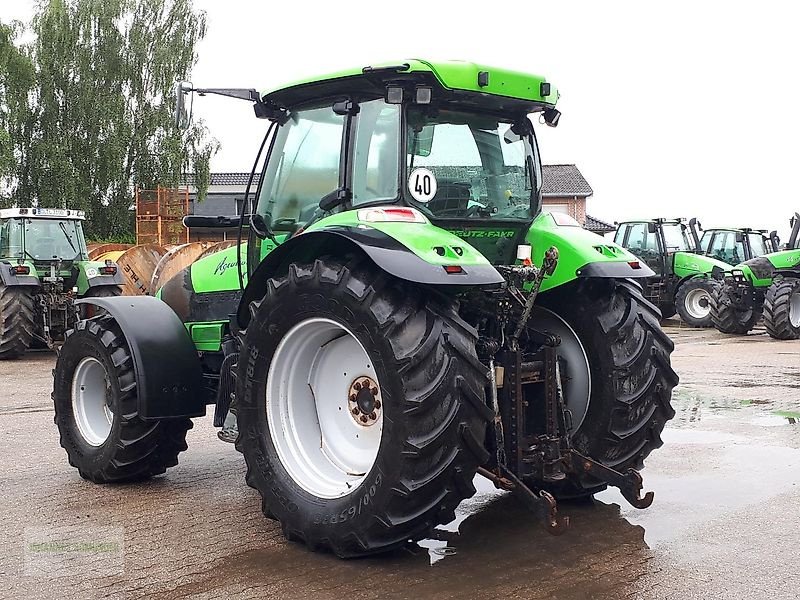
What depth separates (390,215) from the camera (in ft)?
14.4

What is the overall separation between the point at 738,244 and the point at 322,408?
68.5 feet

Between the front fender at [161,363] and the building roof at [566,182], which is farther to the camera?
the building roof at [566,182]

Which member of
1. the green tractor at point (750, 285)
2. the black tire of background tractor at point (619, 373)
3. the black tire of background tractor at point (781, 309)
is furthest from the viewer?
the green tractor at point (750, 285)

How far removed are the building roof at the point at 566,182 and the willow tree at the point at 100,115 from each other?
63.2 feet

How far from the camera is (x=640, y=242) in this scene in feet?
71.9

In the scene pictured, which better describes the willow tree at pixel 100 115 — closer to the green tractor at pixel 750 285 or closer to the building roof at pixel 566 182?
the building roof at pixel 566 182

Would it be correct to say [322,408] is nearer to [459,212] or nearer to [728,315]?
[459,212]

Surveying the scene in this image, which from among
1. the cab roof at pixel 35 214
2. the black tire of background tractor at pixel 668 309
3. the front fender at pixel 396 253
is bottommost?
the black tire of background tractor at pixel 668 309

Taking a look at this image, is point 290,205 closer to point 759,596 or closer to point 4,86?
point 759,596

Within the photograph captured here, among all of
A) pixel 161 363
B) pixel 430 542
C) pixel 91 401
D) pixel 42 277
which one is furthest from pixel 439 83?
pixel 42 277

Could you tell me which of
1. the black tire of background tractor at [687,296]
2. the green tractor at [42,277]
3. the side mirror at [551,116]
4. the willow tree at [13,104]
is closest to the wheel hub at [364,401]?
the side mirror at [551,116]

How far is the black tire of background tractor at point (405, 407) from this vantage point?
4.07m

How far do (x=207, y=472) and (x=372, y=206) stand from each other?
2569 millimetres

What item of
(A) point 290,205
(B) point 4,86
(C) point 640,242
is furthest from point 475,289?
(B) point 4,86
